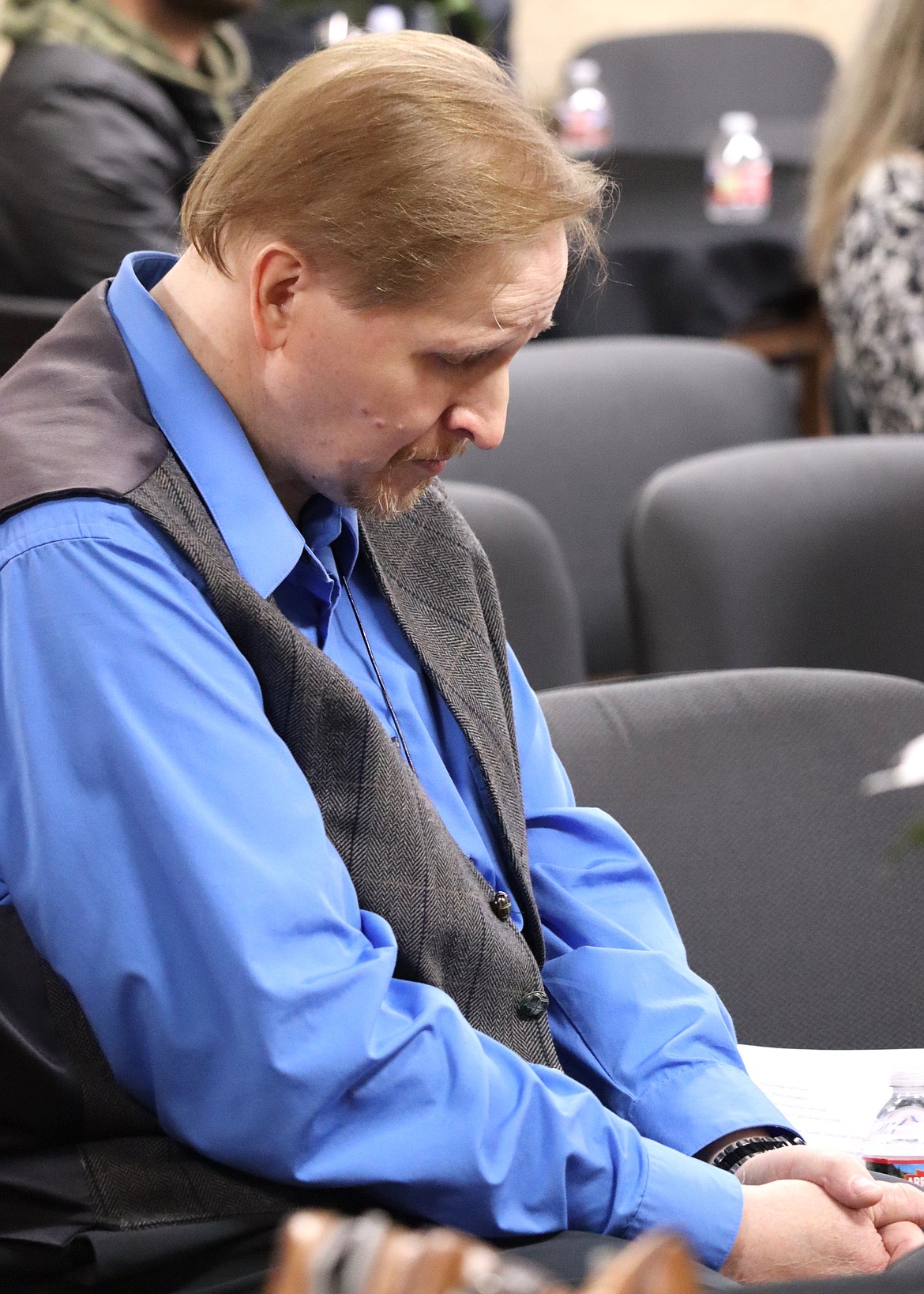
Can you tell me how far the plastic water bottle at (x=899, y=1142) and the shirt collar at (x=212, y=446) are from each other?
612 millimetres

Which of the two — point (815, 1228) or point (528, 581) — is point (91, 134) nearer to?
point (528, 581)

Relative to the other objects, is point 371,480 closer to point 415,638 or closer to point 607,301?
point 415,638

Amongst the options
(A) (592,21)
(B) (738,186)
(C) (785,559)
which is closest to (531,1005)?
(C) (785,559)

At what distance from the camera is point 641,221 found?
387 centimetres

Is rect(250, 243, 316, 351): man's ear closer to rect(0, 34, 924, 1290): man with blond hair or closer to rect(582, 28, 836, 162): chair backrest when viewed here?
rect(0, 34, 924, 1290): man with blond hair

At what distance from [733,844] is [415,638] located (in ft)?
1.42

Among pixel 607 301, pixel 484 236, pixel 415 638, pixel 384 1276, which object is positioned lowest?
pixel 607 301

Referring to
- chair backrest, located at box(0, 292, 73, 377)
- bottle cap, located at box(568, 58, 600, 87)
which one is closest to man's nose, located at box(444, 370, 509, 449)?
chair backrest, located at box(0, 292, 73, 377)

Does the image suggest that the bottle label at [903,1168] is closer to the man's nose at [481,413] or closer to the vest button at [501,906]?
the vest button at [501,906]

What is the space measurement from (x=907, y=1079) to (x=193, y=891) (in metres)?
0.64

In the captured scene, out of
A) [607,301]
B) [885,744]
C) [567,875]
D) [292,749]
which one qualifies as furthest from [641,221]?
[292,749]

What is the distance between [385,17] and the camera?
3973 millimetres

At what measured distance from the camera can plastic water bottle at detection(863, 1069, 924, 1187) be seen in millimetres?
1198

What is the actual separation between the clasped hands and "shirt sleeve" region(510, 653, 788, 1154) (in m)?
0.08
